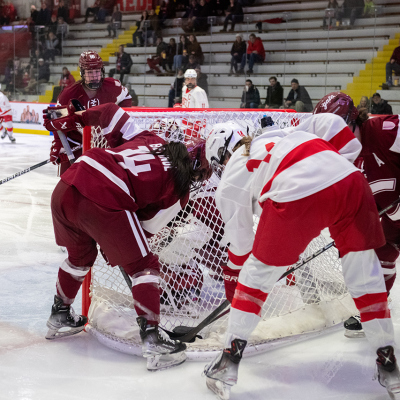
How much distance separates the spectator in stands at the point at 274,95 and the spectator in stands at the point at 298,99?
0.38 feet

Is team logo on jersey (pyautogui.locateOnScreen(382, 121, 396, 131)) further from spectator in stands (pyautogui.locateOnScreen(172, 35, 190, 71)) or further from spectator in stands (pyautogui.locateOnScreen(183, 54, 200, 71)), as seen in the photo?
spectator in stands (pyautogui.locateOnScreen(172, 35, 190, 71))

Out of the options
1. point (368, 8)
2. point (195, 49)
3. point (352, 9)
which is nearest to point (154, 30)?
point (195, 49)

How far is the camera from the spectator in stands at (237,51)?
8445 mm

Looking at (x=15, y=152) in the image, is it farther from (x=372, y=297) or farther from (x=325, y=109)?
(x=372, y=297)

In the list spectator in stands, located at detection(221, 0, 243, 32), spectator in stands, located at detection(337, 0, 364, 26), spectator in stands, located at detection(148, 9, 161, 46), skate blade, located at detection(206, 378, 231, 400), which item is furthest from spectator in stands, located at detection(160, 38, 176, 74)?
skate blade, located at detection(206, 378, 231, 400)

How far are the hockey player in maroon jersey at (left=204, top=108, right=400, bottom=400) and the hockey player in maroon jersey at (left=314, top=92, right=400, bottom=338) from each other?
45 cm

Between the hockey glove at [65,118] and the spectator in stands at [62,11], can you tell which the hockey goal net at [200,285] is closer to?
the hockey glove at [65,118]

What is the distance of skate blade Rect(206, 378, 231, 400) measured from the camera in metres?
1.63

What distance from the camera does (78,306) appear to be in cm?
250

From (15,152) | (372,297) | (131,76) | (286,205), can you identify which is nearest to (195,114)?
(286,205)

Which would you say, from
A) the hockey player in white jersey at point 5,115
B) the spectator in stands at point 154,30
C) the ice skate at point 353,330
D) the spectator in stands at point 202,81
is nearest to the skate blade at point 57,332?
the ice skate at point 353,330

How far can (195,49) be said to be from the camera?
8836mm

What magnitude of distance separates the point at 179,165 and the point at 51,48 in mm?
9558

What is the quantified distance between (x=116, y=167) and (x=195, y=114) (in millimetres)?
597
